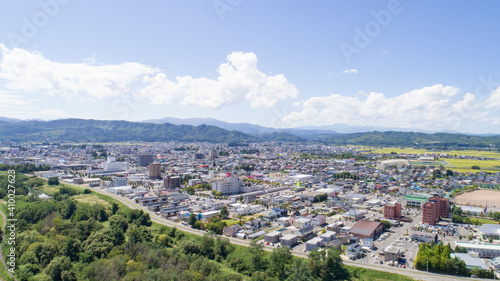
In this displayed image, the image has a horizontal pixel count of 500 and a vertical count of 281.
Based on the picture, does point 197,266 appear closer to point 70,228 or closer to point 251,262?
point 251,262

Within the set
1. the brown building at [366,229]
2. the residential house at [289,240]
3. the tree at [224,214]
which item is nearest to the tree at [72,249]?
the tree at [224,214]

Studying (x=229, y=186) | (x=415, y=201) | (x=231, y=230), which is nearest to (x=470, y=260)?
(x=231, y=230)

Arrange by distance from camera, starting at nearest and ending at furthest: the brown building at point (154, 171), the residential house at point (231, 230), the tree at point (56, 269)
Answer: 1. the tree at point (56, 269)
2. the residential house at point (231, 230)
3. the brown building at point (154, 171)

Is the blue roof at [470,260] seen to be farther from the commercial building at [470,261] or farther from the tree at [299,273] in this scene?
the tree at [299,273]

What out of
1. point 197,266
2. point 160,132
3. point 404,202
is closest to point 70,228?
point 197,266

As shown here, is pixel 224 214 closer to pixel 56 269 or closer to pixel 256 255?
pixel 256 255

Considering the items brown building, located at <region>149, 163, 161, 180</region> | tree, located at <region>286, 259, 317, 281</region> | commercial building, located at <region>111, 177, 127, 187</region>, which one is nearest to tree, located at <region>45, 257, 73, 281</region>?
tree, located at <region>286, 259, 317, 281</region>
